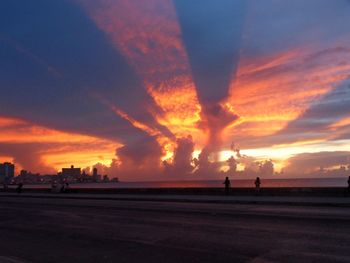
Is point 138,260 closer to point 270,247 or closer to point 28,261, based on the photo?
point 28,261

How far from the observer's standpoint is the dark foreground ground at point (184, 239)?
10.1 m

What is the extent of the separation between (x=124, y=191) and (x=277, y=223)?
113 feet

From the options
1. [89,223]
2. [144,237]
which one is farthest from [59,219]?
[144,237]

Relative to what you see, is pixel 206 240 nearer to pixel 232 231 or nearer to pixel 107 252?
pixel 232 231

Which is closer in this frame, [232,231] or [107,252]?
[107,252]

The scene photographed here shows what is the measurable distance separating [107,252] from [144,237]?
239 cm

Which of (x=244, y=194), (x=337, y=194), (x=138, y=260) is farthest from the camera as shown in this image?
(x=244, y=194)

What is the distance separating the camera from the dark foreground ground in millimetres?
10125

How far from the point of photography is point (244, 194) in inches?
1417

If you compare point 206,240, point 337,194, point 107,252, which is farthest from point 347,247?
point 337,194

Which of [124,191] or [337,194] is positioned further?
[124,191]

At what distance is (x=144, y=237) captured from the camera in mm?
Result: 13227

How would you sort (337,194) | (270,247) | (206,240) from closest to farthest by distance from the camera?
(270,247) < (206,240) < (337,194)

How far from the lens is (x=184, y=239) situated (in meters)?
12.4
